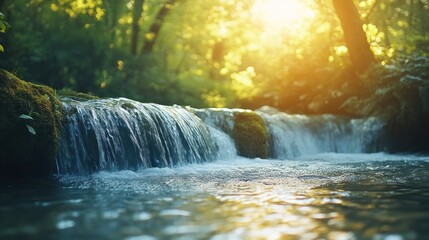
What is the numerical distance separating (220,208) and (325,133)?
1062 centimetres

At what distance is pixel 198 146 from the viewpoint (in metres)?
9.67

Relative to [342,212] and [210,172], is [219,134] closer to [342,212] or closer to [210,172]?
[210,172]

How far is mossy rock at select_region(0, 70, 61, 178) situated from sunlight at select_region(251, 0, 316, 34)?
13.2m

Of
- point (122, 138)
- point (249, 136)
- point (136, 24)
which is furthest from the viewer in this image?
point (136, 24)

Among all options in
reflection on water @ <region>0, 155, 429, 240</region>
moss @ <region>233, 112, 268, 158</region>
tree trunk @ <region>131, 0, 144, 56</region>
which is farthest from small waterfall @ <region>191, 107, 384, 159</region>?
tree trunk @ <region>131, 0, 144, 56</region>

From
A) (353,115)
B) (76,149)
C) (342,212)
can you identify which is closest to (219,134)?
(76,149)

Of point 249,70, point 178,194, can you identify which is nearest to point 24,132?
point 178,194

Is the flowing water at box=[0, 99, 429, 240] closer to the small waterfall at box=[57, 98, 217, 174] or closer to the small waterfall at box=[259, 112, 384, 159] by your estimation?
the small waterfall at box=[57, 98, 217, 174]

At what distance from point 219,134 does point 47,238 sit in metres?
8.34

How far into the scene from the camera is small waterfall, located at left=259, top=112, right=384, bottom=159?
1329cm

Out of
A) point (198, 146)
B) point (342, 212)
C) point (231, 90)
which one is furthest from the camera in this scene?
point (231, 90)

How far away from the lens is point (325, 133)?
14.3m

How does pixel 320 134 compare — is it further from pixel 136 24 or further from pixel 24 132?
pixel 136 24

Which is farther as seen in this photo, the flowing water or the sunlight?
the sunlight
